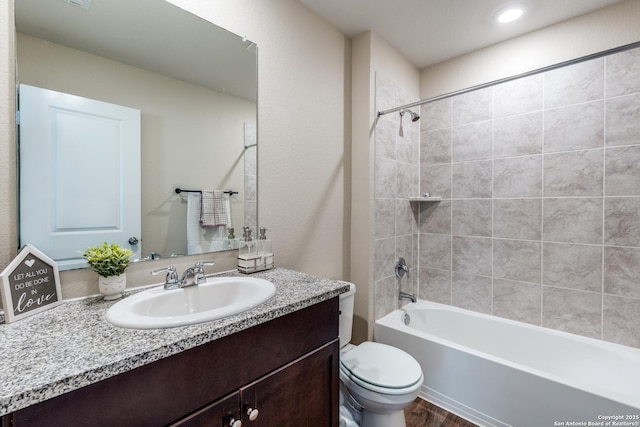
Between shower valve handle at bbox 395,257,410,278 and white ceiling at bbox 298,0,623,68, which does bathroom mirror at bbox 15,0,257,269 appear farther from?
shower valve handle at bbox 395,257,410,278

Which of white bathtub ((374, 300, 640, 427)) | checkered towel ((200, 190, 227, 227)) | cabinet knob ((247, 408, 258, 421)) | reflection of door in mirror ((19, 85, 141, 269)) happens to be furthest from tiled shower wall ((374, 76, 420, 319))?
reflection of door in mirror ((19, 85, 141, 269))

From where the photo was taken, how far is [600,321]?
1.86 meters

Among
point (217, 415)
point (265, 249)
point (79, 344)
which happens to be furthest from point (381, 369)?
point (79, 344)

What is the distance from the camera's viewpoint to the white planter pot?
989 mm

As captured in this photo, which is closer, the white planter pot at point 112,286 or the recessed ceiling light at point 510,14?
the white planter pot at point 112,286

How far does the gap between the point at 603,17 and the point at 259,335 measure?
2691 mm

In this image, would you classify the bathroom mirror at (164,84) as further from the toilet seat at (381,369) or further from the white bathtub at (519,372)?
the white bathtub at (519,372)

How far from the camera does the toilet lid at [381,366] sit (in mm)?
1437

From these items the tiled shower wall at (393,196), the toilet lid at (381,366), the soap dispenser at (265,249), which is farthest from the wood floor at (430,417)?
the soap dispenser at (265,249)

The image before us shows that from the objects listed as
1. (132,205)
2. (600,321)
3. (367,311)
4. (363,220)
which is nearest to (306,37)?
(363,220)

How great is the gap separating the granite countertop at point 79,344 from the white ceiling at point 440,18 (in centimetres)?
179

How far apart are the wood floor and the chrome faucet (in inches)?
60.2

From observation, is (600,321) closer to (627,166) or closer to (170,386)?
(627,166)

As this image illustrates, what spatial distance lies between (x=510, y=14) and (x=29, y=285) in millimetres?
2737
